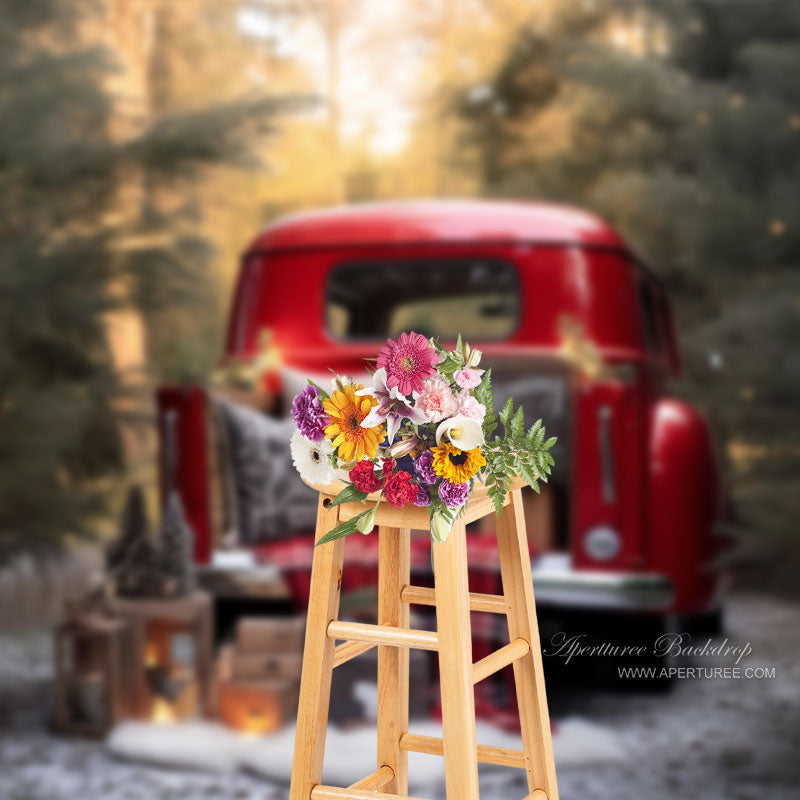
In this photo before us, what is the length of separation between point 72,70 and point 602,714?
12.0 ft

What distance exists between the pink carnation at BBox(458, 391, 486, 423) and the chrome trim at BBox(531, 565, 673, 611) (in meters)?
1.75

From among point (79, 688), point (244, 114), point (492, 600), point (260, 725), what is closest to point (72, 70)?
point (244, 114)

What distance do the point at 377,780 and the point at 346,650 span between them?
21 centimetres

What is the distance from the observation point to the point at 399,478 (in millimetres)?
1339

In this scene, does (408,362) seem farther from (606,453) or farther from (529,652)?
(606,453)

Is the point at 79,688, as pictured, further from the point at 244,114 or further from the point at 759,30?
the point at 759,30

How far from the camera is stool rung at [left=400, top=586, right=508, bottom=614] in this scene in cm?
153

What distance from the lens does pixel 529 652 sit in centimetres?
150

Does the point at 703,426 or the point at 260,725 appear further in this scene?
the point at 703,426

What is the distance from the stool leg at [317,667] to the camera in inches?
55.7

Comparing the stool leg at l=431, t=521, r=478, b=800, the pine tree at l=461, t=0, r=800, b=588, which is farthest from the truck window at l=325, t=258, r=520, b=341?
the stool leg at l=431, t=521, r=478, b=800

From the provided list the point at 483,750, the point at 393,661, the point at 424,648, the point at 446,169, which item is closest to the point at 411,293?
the point at 393,661

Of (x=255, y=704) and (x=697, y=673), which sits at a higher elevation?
(x=255, y=704)

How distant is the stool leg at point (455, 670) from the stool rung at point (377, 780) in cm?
21
